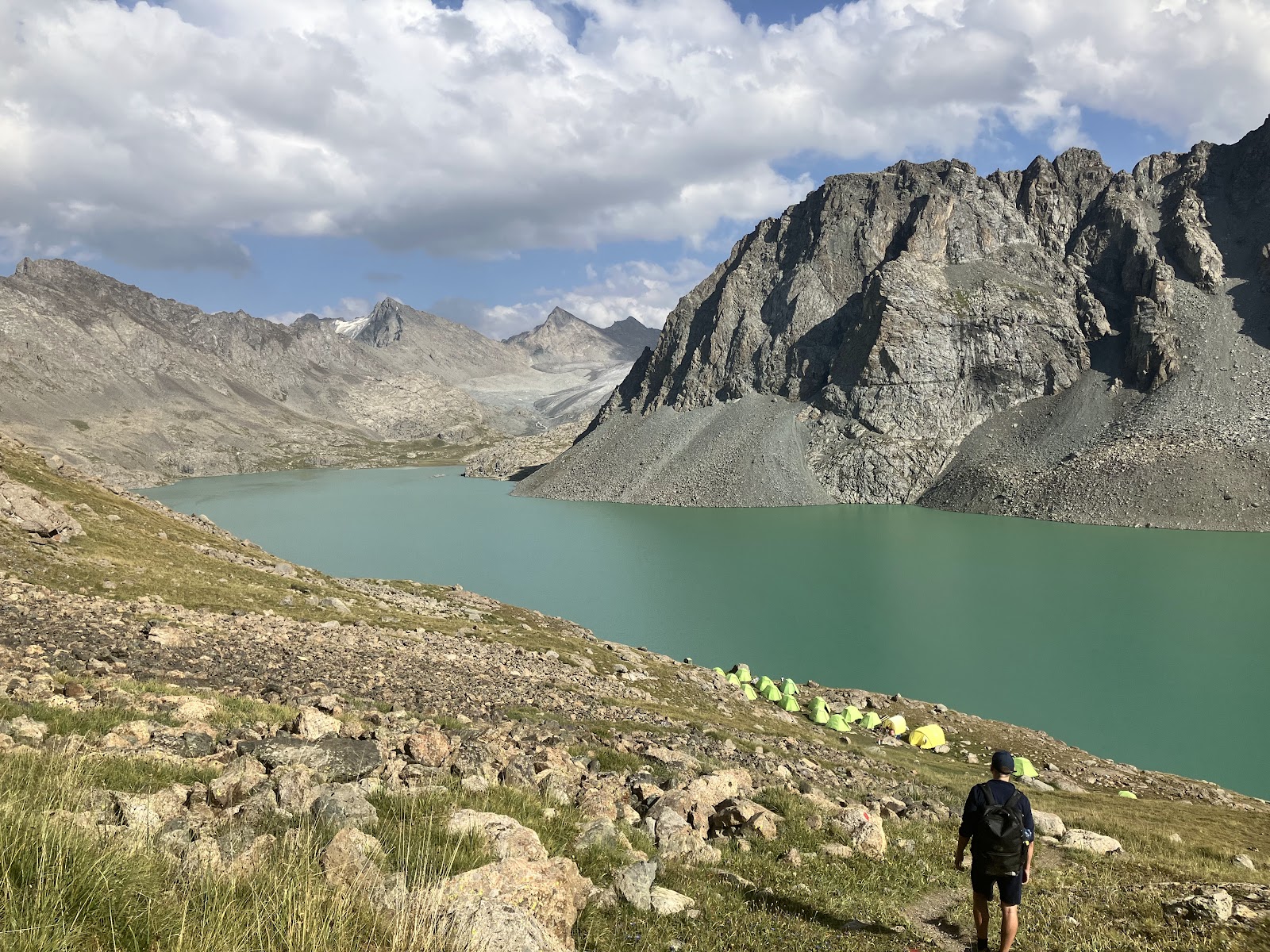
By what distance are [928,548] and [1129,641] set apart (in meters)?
39.0

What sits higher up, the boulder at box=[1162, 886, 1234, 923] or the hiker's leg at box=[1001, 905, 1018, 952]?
the boulder at box=[1162, 886, 1234, 923]

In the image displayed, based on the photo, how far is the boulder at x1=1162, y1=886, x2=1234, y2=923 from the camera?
10164mm

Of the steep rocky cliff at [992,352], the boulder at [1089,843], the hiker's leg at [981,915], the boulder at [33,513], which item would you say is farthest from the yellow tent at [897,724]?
the steep rocky cliff at [992,352]

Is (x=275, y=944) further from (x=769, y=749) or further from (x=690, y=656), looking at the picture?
(x=690, y=656)

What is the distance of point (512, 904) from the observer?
706 centimetres

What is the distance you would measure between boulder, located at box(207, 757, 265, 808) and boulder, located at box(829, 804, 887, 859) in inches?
391

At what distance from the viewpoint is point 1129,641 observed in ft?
157

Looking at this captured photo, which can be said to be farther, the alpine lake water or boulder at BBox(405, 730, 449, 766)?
the alpine lake water

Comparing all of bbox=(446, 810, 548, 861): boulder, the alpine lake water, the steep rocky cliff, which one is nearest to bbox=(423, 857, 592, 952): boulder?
bbox=(446, 810, 548, 861): boulder

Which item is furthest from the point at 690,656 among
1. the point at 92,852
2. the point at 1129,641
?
the point at 92,852

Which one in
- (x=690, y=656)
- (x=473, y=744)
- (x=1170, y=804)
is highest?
(x=473, y=744)

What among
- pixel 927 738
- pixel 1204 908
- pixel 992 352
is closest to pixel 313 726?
pixel 1204 908

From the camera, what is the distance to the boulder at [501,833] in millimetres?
8281

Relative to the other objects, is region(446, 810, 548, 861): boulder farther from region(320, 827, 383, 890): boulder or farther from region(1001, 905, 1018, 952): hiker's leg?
region(1001, 905, 1018, 952): hiker's leg
